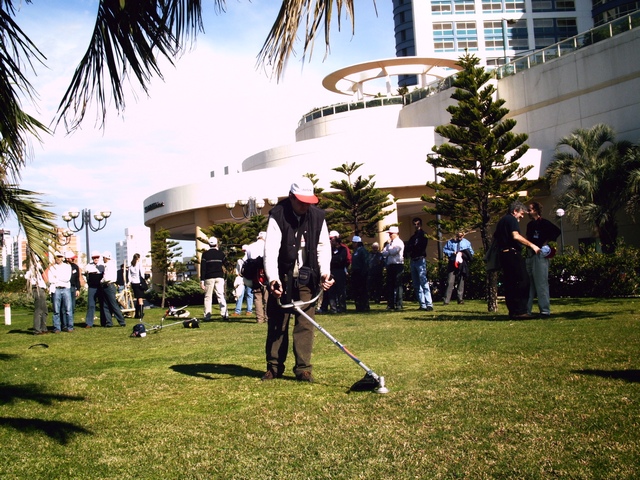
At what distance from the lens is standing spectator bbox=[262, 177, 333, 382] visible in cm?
633

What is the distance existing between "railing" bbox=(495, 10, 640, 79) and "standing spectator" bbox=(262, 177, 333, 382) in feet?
93.8

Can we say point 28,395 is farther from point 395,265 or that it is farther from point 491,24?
point 491,24

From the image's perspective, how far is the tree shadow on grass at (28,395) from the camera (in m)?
6.10

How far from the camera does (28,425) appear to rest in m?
5.09

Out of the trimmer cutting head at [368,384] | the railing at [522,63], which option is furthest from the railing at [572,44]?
the trimmer cutting head at [368,384]

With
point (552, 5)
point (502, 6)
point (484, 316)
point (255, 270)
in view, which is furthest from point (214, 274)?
point (552, 5)

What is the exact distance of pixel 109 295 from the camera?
638 inches

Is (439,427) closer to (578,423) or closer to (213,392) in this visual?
(578,423)

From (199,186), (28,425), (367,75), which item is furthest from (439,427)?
(367,75)

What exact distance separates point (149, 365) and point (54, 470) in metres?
4.23

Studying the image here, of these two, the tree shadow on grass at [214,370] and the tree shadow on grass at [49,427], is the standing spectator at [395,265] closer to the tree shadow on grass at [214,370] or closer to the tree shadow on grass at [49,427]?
the tree shadow on grass at [214,370]

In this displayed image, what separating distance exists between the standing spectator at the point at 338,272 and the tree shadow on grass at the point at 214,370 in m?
7.95

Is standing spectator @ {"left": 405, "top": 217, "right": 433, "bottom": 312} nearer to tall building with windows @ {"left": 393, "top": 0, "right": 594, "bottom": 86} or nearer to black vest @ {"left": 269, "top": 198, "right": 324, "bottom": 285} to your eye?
black vest @ {"left": 269, "top": 198, "right": 324, "bottom": 285}

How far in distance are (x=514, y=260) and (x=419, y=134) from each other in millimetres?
28012
